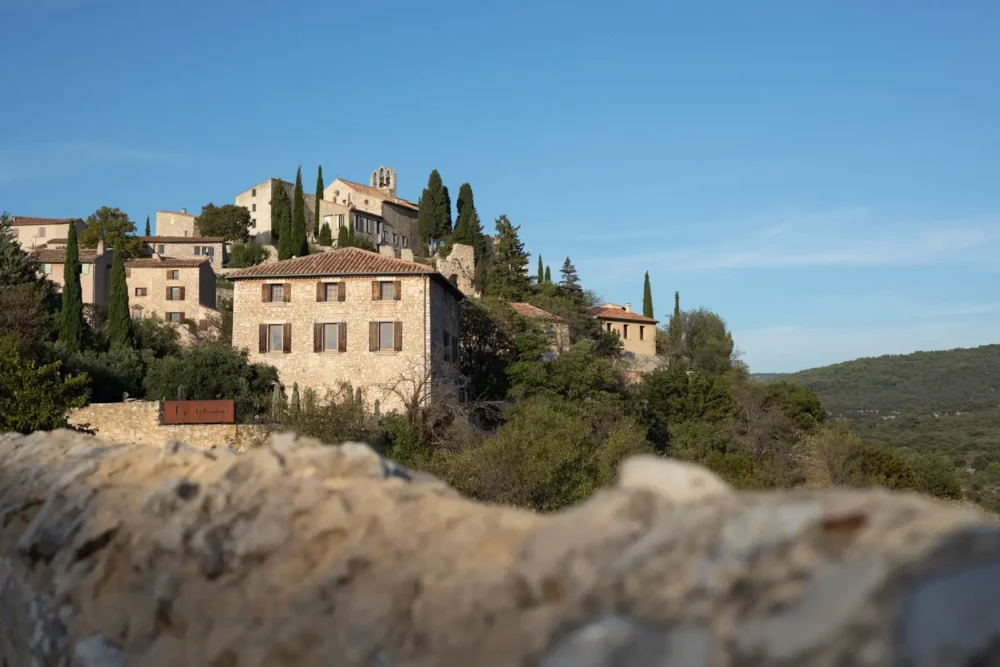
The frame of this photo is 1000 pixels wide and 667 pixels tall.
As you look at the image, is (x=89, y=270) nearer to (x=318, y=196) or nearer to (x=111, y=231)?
(x=111, y=231)

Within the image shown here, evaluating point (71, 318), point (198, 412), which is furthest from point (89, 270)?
point (198, 412)

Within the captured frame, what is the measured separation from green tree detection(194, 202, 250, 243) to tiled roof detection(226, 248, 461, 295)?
43.2m

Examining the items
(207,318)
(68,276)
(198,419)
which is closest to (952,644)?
(198,419)

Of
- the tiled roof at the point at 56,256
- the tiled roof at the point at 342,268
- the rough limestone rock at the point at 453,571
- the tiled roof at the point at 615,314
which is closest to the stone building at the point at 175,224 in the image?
the tiled roof at the point at 56,256

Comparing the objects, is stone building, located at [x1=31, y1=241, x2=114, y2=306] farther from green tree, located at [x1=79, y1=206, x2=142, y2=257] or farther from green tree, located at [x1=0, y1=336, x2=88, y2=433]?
green tree, located at [x1=0, y1=336, x2=88, y2=433]

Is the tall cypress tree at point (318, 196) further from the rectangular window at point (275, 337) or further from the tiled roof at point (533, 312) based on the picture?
the rectangular window at point (275, 337)

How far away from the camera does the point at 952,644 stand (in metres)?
1.59

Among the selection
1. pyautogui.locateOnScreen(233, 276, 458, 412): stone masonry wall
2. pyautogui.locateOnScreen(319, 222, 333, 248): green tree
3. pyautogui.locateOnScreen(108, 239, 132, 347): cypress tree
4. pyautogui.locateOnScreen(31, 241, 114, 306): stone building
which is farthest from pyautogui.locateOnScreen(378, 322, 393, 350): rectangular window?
pyautogui.locateOnScreen(319, 222, 333, 248): green tree

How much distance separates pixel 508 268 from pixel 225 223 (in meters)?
28.4

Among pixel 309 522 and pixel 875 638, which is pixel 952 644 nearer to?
pixel 875 638

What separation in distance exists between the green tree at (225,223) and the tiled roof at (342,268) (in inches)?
1703

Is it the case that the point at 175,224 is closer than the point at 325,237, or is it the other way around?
the point at 325,237

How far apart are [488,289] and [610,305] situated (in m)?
13.1

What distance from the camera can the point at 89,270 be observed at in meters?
57.4
